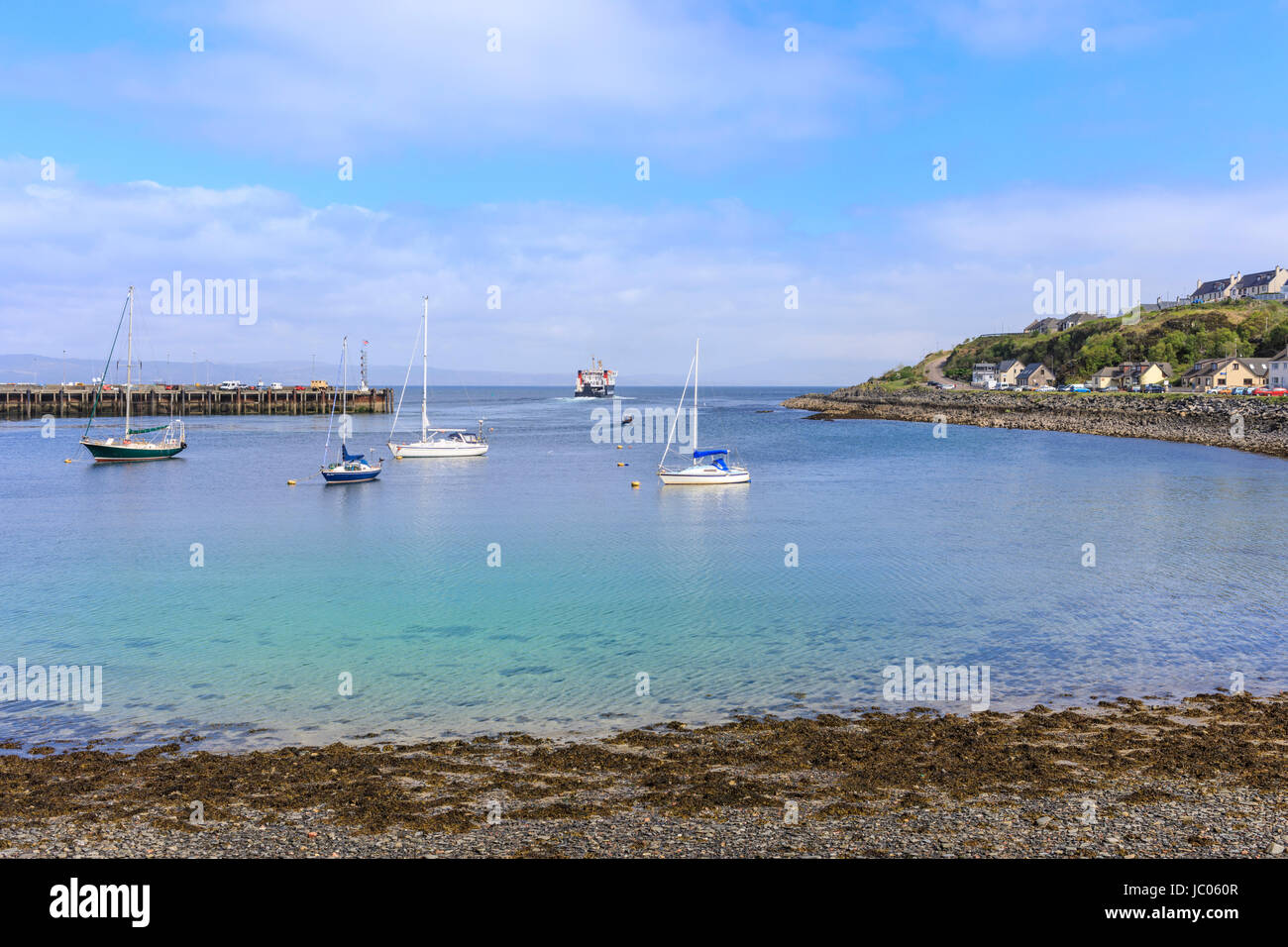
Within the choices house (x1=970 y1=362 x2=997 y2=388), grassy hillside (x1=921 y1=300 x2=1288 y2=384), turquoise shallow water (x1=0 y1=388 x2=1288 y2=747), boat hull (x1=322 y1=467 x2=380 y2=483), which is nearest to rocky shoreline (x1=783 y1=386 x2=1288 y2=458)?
house (x1=970 y1=362 x2=997 y2=388)

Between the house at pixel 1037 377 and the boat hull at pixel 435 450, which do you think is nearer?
the boat hull at pixel 435 450

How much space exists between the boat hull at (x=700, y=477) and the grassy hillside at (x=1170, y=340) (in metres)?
109

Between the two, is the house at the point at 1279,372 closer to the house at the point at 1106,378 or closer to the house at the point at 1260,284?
the house at the point at 1106,378

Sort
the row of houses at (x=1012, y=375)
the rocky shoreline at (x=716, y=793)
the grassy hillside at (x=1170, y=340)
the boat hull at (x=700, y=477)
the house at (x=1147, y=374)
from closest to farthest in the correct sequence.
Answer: the rocky shoreline at (x=716, y=793) → the boat hull at (x=700, y=477) → the house at (x=1147, y=374) → the grassy hillside at (x=1170, y=340) → the row of houses at (x=1012, y=375)

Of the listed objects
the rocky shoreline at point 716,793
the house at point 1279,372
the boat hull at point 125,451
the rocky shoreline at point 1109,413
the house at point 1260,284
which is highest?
the house at point 1260,284

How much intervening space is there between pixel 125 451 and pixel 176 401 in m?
78.1

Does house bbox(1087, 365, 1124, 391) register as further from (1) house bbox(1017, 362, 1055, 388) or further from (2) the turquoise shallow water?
(2) the turquoise shallow water

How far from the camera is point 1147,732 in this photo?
12.8 m

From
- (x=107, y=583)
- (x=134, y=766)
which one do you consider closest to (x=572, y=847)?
(x=134, y=766)

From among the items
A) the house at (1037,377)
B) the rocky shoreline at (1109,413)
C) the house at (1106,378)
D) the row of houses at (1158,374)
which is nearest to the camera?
the rocky shoreline at (1109,413)

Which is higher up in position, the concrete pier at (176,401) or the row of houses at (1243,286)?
the row of houses at (1243,286)

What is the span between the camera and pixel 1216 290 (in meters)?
178

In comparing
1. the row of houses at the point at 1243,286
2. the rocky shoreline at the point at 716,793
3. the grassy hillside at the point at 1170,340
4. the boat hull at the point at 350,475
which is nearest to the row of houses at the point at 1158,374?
the grassy hillside at the point at 1170,340

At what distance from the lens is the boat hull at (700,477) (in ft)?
157
